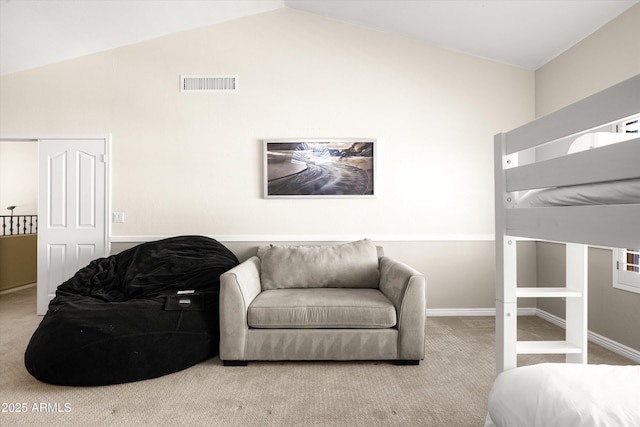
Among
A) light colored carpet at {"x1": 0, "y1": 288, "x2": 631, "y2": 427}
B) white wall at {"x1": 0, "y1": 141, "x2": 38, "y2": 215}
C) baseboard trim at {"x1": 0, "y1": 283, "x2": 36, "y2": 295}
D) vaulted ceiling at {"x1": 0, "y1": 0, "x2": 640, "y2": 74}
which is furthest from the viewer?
white wall at {"x1": 0, "y1": 141, "x2": 38, "y2": 215}

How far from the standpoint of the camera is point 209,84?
390 cm

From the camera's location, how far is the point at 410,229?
393 cm

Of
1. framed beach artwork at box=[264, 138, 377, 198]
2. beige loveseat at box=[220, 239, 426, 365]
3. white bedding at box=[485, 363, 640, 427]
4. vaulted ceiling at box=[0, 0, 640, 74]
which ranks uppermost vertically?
vaulted ceiling at box=[0, 0, 640, 74]

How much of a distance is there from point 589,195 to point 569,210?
0.29 ft

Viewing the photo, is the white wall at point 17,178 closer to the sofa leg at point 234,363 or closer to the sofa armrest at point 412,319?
the sofa leg at point 234,363

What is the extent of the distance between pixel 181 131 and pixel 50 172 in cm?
147

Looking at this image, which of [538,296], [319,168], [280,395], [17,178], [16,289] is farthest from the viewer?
[17,178]

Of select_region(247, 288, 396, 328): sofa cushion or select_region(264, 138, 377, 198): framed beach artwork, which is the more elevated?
select_region(264, 138, 377, 198): framed beach artwork

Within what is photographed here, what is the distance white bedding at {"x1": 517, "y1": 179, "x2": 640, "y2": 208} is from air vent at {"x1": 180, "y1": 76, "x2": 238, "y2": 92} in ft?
10.4

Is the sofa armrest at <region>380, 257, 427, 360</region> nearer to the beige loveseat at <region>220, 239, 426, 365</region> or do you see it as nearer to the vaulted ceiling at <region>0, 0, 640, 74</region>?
the beige loveseat at <region>220, 239, 426, 365</region>

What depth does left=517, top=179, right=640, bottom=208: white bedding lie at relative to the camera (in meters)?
1.12

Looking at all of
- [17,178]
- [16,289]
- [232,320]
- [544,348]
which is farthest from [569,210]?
[17,178]

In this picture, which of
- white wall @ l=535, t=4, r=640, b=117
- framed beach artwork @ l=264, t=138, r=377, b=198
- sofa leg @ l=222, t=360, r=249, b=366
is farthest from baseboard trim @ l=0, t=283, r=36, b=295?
white wall @ l=535, t=4, r=640, b=117

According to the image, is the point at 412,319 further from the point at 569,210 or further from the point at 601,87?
the point at 601,87
